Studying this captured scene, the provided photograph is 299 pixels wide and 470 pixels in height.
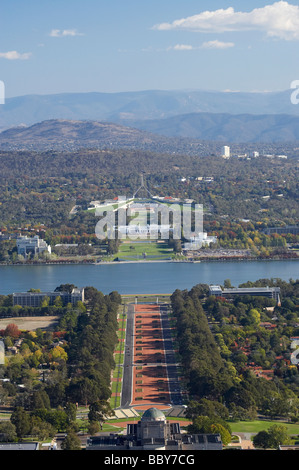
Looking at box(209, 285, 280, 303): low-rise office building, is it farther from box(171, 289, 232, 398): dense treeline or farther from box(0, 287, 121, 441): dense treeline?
box(0, 287, 121, 441): dense treeline

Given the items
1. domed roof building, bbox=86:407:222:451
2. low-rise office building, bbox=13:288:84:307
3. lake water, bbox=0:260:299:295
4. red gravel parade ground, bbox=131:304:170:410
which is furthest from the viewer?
lake water, bbox=0:260:299:295

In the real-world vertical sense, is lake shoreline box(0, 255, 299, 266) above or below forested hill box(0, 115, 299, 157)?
below

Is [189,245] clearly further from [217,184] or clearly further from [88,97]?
[88,97]

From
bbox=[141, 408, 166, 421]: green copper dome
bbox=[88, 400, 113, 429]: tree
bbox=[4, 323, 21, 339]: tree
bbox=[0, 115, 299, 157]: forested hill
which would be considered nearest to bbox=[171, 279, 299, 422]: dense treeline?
bbox=[88, 400, 113, 429]: tree

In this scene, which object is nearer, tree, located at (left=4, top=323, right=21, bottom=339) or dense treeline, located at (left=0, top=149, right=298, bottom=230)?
tree, located at (left=4, top=323, right=21, bottom=339)

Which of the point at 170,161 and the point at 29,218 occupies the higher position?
the point at 170,161

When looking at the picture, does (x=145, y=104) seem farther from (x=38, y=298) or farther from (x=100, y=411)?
(x=100, y=411)

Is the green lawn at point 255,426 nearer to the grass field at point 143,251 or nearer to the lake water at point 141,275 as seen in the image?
the lake water at point 141,275

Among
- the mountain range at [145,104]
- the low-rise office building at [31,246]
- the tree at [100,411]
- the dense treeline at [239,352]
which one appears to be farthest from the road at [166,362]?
the mountain range at [145,104]
